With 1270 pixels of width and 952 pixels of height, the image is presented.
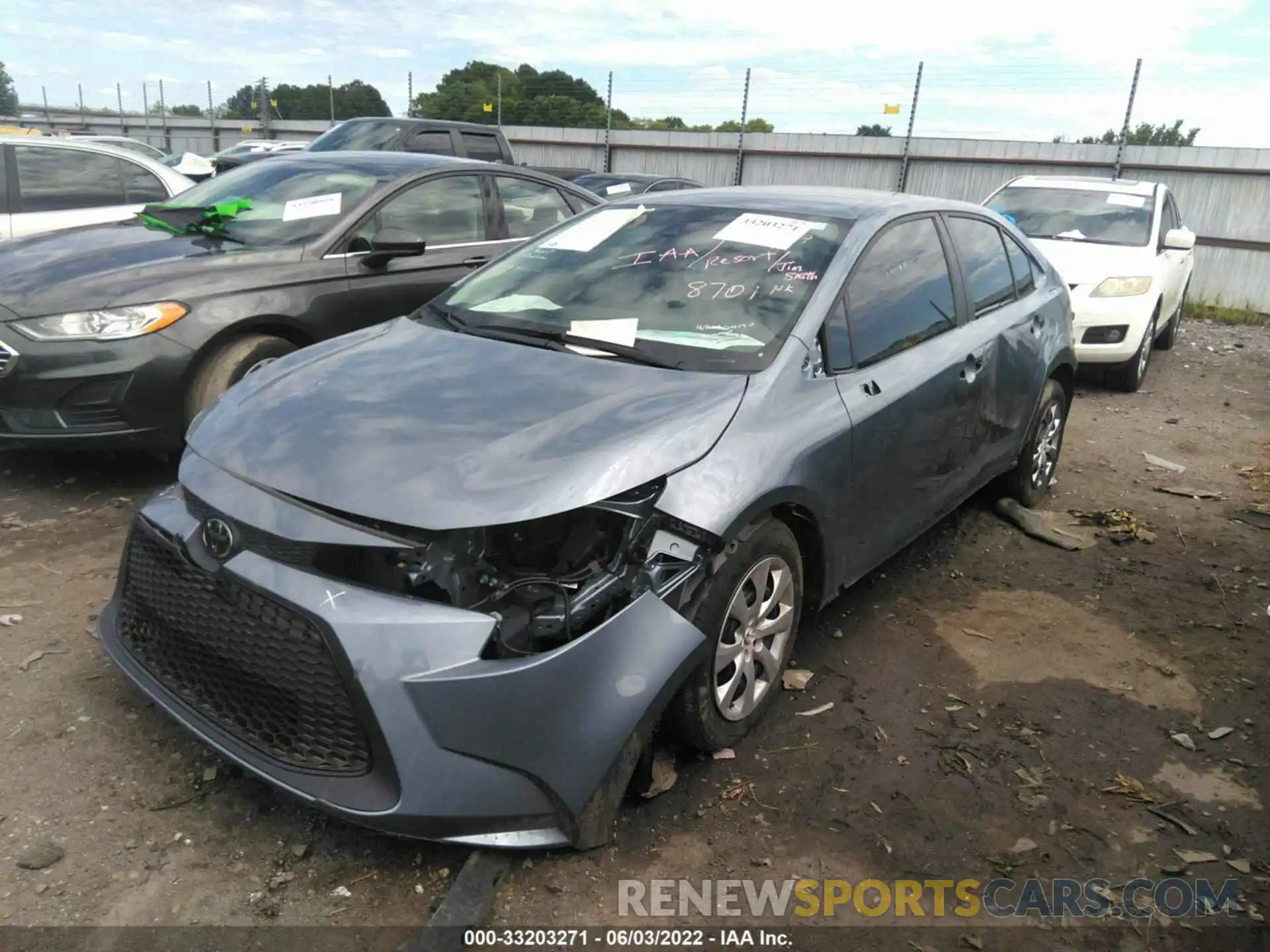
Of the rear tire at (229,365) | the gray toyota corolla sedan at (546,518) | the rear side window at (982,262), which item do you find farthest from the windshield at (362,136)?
the gray toyota corolla sedan at (546,518)

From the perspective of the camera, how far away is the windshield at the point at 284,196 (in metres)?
5.05

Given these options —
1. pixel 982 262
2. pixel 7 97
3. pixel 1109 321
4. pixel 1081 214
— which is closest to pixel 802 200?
pixel 982 262

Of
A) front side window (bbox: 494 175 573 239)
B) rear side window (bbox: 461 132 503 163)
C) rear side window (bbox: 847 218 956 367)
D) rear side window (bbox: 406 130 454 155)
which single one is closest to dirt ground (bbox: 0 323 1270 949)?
rear side window (bbox: 847 218 956 367)

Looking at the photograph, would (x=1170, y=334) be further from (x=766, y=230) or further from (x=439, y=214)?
(x=766, y=230)

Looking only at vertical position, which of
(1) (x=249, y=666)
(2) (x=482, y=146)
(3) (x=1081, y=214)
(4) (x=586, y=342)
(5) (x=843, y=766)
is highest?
(2) (x=482, y=146)

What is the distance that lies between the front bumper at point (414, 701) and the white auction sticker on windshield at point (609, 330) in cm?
104

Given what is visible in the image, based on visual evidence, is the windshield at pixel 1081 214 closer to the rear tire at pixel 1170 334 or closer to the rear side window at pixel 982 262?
the rear tire at pixel 1170 334

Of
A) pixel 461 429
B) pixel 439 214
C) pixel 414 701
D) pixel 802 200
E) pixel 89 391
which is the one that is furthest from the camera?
pixel 439 214

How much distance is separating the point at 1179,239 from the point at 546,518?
784 centimetres

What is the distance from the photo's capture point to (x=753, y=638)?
2.91m

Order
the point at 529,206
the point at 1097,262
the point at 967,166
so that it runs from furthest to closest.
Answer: the point at 967,166 → the point at 1097,262 → the point at 529,206

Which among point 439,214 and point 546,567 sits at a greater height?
point 439,214

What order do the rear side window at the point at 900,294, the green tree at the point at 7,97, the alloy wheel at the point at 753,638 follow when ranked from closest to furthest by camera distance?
the alloy wheel at the point at 753,638, the rear side window at the point at 900,294, the green tree at the point at 7,97

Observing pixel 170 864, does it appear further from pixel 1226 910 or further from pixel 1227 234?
pixel 1227 234
